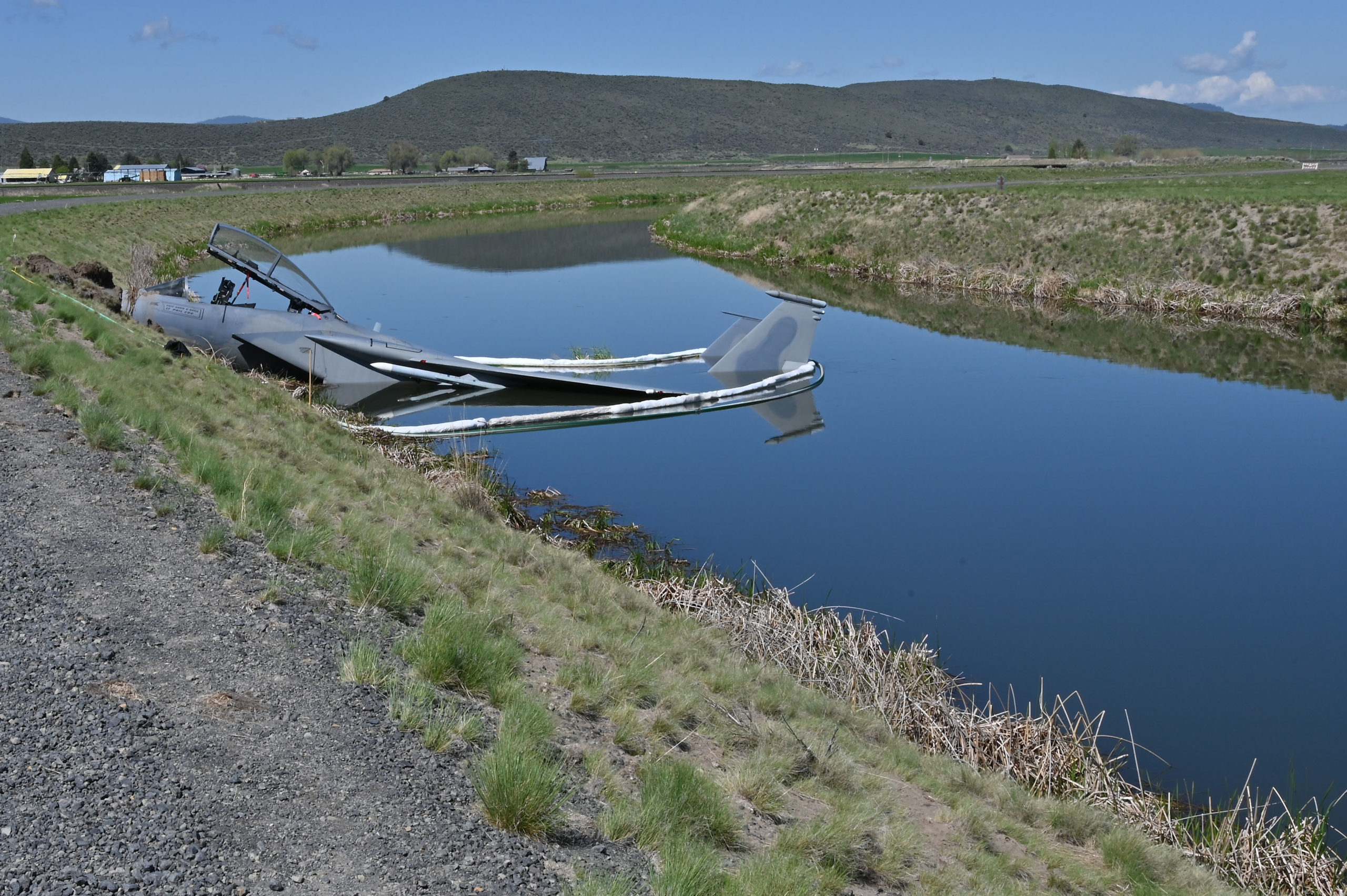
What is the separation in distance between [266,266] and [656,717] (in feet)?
46.6

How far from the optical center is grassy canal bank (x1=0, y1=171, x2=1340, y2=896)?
5.36m

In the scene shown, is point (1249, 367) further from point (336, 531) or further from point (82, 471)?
point (82, 471)

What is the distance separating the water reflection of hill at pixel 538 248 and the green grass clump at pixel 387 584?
35.2m

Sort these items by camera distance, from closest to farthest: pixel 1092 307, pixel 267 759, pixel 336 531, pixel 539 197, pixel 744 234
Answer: pixel 267 759 → pixel 336 531 → pixel 1092 307 → pixel 744 234 → pixel 539 197

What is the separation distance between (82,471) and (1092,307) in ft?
103

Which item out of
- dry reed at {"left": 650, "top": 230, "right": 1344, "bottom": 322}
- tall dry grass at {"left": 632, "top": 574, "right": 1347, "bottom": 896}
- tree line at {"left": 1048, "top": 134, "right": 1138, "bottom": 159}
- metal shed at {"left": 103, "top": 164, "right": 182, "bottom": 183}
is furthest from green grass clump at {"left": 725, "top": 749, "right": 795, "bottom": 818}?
tree line at {"left": 1048, "top": 134, "right": 1138, "bottom": 159}

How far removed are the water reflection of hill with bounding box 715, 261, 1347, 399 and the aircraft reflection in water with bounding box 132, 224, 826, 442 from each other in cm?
997

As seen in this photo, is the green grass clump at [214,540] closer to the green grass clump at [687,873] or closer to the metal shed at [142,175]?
the green grass clump at [687,873]

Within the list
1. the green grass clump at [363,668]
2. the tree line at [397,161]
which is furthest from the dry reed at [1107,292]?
the tree line at [397,161]

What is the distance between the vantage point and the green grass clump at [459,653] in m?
6.41

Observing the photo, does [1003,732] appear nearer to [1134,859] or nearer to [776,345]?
[1134,859]

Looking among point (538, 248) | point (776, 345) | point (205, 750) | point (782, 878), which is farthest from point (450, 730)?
point (538, 248)

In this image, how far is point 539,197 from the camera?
81000 millimetres

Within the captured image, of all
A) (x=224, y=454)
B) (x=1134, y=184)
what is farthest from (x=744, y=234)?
(x=224, y=454)
